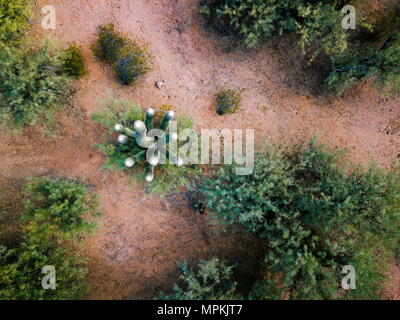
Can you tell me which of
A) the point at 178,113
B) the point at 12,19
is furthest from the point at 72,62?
the point at 178,113

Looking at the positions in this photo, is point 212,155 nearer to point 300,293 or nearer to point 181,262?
point 181,262

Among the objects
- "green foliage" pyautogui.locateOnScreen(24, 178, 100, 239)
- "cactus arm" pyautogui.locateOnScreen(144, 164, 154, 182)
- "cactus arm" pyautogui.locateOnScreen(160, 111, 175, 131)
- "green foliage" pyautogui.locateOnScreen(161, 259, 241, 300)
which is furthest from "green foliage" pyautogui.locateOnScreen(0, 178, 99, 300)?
"cactus arm" pyautogui.locateOnScreen(160, 111, 175, 131)

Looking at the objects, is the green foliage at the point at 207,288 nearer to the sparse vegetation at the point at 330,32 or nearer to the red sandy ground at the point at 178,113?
the red sandy ground at the point at 178,113

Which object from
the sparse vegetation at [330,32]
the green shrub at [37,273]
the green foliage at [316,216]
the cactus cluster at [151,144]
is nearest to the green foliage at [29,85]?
the cactus cluster at [151,144]

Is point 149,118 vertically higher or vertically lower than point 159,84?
lower

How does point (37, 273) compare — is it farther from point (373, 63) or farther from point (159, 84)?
point (373, 63)

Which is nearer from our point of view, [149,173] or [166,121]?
[166,121]

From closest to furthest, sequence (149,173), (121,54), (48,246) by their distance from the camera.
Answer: (149,173), (48,246), (121,54)
